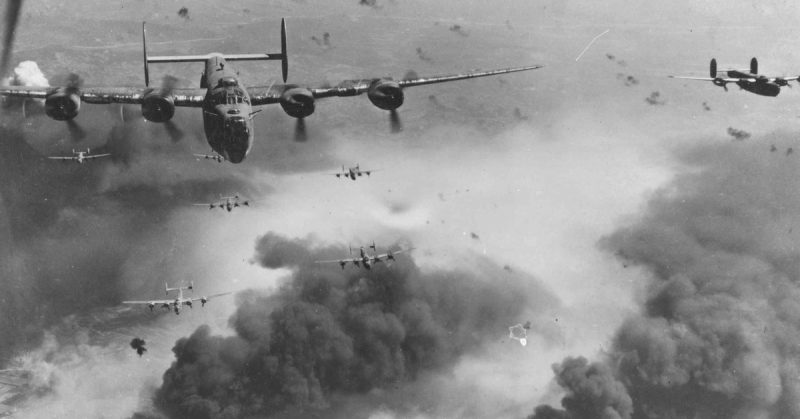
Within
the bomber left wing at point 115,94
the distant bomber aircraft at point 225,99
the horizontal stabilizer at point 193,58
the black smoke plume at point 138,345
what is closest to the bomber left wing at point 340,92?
the distant bomber aircraft at point 225,99

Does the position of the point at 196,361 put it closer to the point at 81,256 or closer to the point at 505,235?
the point at 81,256

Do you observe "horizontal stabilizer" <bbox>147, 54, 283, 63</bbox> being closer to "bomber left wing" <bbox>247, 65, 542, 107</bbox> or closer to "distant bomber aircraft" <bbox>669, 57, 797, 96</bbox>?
"bomber left wing" <bbox>247, 65, 542, 107</bbox>

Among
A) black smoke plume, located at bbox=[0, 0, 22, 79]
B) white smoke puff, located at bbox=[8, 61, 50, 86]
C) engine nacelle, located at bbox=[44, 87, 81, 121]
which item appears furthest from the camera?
white smoke puff, located at bbox=[8, 61, 50, 86]

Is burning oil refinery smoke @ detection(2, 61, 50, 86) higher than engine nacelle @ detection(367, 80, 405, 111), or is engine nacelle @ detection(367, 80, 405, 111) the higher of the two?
burning oil refinery smoke @ detection(2, 61, 50, 86)

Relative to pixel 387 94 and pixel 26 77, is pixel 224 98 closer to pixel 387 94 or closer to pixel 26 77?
pixel 387 94

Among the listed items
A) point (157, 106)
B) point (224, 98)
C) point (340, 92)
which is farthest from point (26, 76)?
point (340, 92)

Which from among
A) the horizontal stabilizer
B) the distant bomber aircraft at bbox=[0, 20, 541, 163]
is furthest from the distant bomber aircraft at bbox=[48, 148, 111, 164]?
the distant bomber aircraft at bbox=[0, 20, 541, 163]
